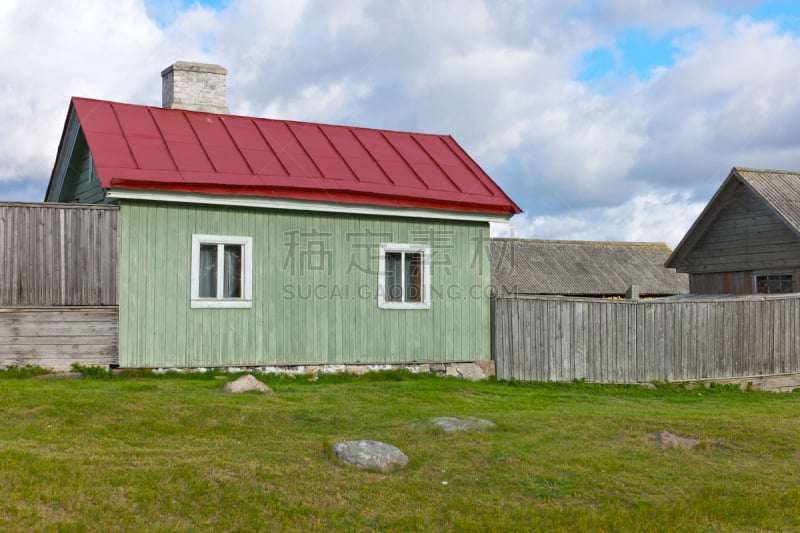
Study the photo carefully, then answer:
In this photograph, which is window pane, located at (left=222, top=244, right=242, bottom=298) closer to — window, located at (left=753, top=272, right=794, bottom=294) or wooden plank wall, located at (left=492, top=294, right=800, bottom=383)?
wooden plank wall, located at (left=492, top=294, right=800, bottom=383)

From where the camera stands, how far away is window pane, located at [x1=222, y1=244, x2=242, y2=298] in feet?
52.8

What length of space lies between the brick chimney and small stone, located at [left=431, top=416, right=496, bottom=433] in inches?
456

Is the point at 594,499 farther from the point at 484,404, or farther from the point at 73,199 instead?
the point at 73,199

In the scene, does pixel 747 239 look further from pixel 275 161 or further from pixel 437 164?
pixel 275 161

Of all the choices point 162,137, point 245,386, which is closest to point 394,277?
point 245,386

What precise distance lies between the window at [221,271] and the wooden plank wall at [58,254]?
1503mm

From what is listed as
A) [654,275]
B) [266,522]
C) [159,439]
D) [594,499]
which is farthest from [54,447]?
[654,275]

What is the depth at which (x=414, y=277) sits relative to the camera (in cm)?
1794

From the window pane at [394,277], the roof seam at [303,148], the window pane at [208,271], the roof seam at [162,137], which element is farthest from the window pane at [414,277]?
the roof seam at [162,137]

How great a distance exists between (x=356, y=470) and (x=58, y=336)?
8.29 metres

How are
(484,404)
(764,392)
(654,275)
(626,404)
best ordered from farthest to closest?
(654,275) < (764,392) < (626,404) < (484,404)

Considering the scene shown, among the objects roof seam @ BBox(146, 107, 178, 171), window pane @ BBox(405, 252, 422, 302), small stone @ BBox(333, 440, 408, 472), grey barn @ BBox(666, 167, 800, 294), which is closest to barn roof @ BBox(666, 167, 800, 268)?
grey barn @ BBox(666, 167, 800, 294)

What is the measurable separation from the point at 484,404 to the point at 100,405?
5.91 meters

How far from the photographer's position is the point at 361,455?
886 centimetres
